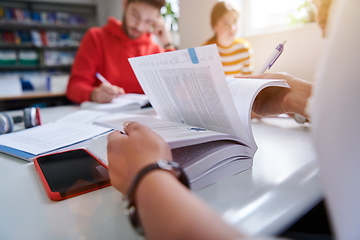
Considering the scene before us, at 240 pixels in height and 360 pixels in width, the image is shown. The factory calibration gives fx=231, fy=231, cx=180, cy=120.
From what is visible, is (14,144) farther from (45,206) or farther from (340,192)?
(340,192)

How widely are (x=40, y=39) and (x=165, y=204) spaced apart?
3.73 m

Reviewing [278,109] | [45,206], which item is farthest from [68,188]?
[278,109]

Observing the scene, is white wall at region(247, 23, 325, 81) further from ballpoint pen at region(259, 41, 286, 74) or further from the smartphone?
the smartphone

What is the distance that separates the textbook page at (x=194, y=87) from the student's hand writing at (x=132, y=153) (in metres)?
0.13

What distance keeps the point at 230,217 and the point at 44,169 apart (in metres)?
0.33

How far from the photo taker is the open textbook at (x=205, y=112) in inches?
13.6

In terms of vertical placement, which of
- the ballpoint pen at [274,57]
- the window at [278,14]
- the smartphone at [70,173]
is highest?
the window at [278,14]

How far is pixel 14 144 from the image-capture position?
21.2 inches

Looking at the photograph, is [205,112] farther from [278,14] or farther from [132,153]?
[278,14]

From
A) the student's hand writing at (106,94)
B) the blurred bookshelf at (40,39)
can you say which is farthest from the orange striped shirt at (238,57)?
the blurred bookshelf at (40,39)

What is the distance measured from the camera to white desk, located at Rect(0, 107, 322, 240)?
259 mm

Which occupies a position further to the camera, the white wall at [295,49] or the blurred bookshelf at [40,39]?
the blurred bookshelf at [40,39]

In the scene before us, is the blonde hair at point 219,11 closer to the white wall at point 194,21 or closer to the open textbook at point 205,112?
the white wall at point 194,21

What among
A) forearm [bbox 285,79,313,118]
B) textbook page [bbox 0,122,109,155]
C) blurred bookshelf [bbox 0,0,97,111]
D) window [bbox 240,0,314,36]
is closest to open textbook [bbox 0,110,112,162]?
textbook page [bbox 0,122,109,155]
